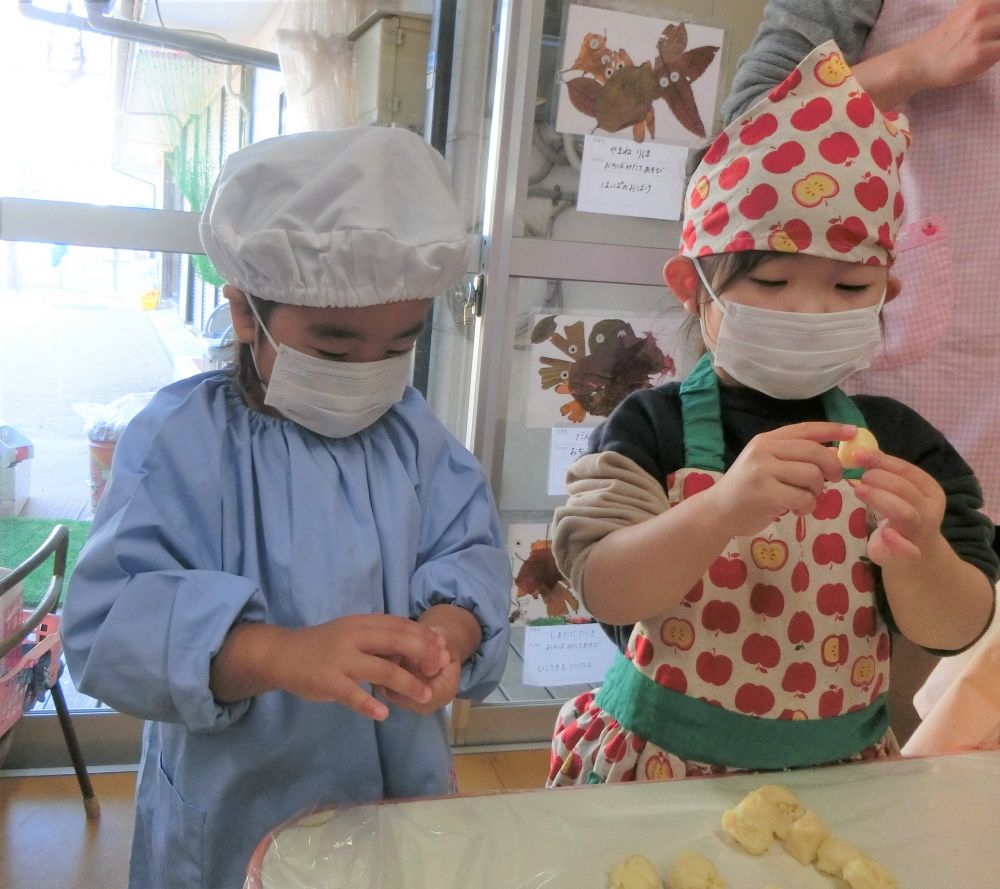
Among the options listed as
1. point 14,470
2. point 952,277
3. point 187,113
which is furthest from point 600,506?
point 14,470

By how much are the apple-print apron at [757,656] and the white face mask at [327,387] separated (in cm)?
32

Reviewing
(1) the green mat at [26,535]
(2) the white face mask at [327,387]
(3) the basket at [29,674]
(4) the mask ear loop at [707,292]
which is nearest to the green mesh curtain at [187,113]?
(1) the green mat at [26,535]

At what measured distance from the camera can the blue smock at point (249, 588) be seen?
75 centimetres

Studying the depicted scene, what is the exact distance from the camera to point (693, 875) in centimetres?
72

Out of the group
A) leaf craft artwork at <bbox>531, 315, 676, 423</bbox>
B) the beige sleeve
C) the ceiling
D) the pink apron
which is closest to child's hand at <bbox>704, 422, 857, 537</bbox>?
the beige sleeve

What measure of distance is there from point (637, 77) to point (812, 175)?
4.05 feet

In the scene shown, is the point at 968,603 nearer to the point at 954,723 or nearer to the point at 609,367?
the point at 954,723

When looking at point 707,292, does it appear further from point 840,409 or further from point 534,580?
point 534,580

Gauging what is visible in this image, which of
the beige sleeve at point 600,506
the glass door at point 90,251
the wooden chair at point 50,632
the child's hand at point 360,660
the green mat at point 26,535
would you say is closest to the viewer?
the child's hand at point 360,660

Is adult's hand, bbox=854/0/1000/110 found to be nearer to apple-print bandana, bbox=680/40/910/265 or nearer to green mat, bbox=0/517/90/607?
apple-print bandana, bbox=680/40/910/265

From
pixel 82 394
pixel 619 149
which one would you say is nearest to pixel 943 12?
pixel 619 149

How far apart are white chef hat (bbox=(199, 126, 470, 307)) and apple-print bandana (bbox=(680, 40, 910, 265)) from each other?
0.28 meters

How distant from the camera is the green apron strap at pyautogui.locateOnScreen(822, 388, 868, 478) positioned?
3.28 feet

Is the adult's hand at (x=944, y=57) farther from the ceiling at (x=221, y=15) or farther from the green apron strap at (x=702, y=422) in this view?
the ceiling at (x=221, y=15)
